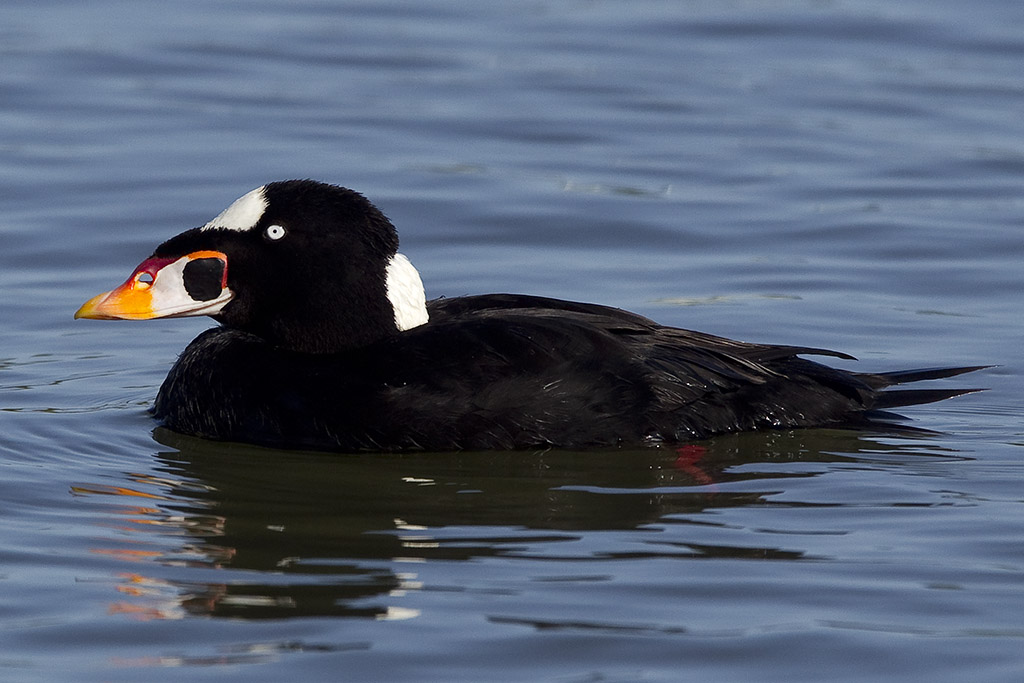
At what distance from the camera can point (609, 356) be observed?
6.67 metres

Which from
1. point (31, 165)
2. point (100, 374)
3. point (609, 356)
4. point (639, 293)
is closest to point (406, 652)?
point (609, 356)

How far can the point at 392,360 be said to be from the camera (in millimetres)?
6602

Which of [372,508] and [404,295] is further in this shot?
[404,295]

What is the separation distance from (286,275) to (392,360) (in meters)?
0.56

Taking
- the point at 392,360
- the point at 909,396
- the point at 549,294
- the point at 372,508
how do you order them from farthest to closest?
the point at 549,294
the point at 909,396
the point at 392,360
the point at 372,508

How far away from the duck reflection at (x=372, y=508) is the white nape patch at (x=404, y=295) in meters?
0.54

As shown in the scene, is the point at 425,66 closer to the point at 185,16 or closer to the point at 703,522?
the point at 185,16

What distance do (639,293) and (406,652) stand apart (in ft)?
15.1

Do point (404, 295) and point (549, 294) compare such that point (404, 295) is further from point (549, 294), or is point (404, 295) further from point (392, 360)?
point (549, 294)

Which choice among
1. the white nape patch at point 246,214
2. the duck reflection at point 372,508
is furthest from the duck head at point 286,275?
the duck reflection at point 372,508

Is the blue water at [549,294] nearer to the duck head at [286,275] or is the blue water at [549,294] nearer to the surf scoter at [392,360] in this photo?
the surf scoter at [392,360]

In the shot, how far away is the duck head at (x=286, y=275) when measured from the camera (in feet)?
22.2

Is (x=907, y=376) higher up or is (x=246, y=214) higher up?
(x=246, y=214)

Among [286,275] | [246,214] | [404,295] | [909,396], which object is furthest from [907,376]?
[246,214]
